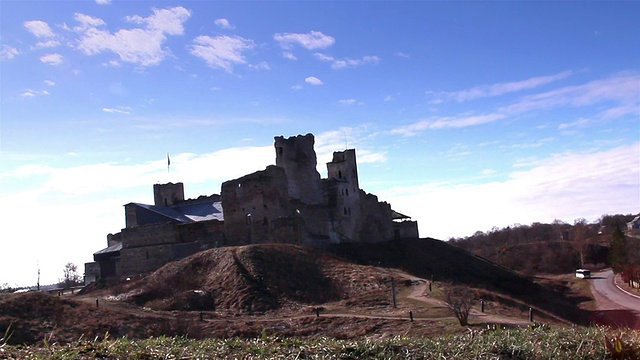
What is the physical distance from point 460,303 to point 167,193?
40179 millimetres

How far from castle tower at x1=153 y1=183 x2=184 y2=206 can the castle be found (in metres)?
0.53

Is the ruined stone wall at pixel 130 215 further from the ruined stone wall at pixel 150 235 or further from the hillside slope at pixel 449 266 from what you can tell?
the hillside slope at pixel 449 266

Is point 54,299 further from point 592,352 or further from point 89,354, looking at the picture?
point 592,352

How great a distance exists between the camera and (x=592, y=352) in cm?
718

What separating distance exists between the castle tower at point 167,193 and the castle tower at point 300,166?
12.0 m

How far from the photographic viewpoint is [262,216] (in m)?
46.3

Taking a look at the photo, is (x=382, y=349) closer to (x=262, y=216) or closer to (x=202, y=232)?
(x=262, y=216)

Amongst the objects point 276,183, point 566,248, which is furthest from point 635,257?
point 276,183

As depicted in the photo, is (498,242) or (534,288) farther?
(498,242)

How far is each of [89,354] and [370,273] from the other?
29.6m

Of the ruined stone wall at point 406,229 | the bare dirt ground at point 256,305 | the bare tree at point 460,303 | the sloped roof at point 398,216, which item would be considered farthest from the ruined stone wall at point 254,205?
the sloped roof at point 398,216

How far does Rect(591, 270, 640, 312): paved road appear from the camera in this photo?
40.9 metres

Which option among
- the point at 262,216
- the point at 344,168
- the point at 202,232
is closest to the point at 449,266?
the point at 344,168

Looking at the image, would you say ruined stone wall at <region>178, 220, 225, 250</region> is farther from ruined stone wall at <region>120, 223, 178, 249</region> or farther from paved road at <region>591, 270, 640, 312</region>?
paved road at <region>591, 270, 640, 312</region>
